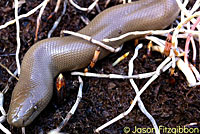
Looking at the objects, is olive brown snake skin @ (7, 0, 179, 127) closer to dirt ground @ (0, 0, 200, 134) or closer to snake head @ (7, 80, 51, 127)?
snake head @ (7, 80, 51, 127)

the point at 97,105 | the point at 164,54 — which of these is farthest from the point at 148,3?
the point at 97,105

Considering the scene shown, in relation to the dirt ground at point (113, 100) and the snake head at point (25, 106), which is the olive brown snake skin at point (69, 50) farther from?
the dirt ground at point (113, 100)

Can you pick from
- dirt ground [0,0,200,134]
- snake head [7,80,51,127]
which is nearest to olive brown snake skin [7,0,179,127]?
snake head [7,80,51,127]

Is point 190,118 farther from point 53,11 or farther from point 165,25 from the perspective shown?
point 53,11

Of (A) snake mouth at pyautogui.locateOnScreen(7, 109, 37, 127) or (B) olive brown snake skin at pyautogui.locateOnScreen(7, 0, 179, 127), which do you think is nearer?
(A) snake mouth at pyautogui.locateOnScreen(7, 109, 37, 127)

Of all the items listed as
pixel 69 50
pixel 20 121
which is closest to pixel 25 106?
pixel 20 121

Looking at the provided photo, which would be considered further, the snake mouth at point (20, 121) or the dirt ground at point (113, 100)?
the dirt ground at point (113, 100)

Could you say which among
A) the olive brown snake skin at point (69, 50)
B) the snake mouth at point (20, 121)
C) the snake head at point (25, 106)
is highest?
the olive brown snake skin at point (69, 50)

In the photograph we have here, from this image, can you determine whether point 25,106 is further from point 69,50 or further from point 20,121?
point 69,50

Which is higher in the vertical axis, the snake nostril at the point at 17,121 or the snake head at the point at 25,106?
the snake head at the point at 25,106

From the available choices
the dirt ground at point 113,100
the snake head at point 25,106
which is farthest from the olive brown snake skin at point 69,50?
the dirt ground at point 113,100
